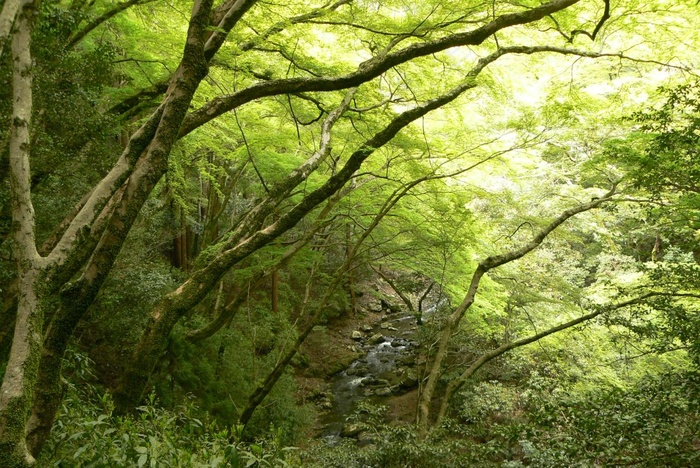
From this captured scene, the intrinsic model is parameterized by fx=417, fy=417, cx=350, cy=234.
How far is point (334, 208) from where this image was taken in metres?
8.93

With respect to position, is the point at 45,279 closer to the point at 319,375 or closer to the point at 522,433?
the point at 522,433

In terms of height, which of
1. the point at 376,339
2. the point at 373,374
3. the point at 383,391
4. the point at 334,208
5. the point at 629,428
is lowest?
the point at 629,428

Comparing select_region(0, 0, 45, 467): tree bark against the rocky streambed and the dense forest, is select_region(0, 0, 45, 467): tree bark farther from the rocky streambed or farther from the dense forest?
the rocky streambed

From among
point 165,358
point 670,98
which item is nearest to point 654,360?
point 670,98

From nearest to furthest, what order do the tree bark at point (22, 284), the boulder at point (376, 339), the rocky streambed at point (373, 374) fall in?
the tree bark at point (22, 284), the rocky streambed at point (373, 374), the boulder at point (376, 339)

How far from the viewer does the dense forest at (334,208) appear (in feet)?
8.80

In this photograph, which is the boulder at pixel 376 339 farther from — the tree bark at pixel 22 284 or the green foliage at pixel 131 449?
the tree bark at pixel 22 284

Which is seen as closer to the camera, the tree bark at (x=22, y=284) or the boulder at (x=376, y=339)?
the tree bark at (x=22, y=284)

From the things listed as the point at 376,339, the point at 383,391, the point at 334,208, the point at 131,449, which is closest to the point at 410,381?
the point at 383,391

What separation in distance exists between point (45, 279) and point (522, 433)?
5.24 metres

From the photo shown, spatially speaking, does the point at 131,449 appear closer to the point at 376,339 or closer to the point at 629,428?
the point at 629,428

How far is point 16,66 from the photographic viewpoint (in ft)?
8.05

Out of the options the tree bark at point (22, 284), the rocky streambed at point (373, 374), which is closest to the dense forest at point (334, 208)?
the tree bark at point (22, 284)

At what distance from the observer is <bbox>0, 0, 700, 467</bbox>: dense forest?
8.80 ft
